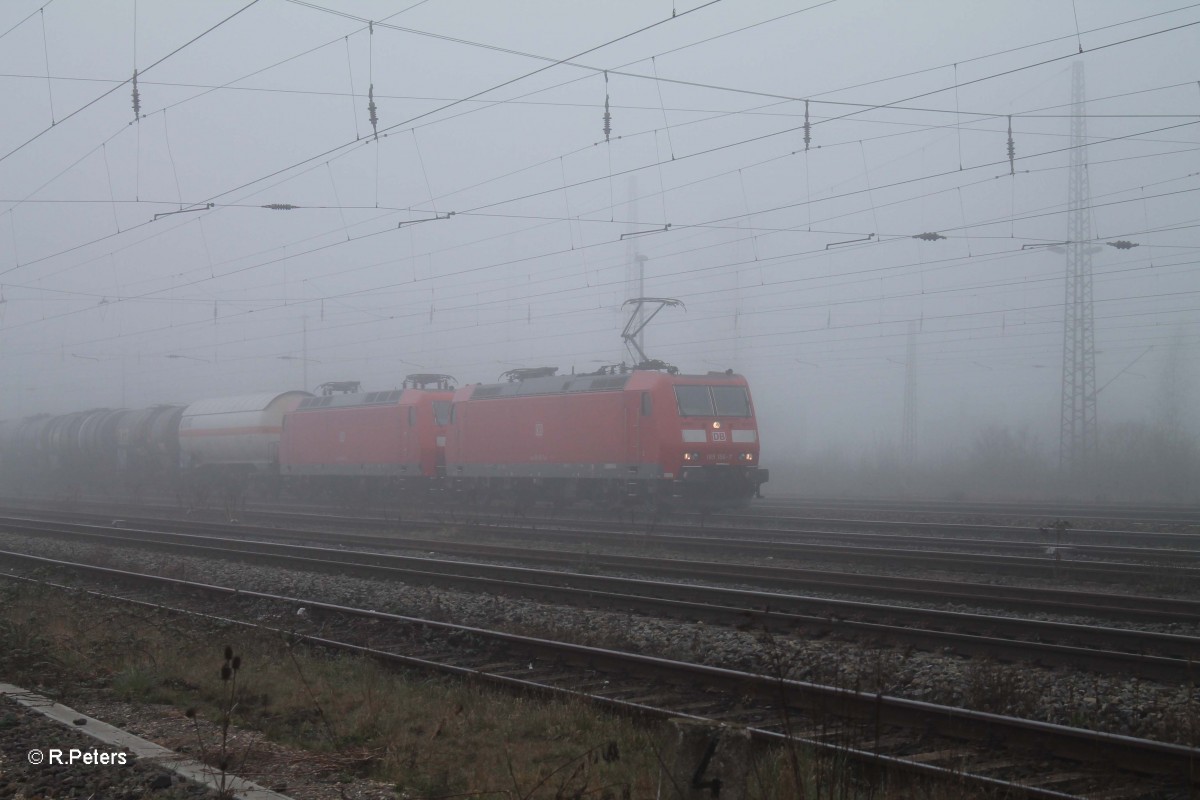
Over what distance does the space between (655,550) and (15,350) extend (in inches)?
2388

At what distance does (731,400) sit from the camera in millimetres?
23562

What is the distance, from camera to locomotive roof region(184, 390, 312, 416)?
35.2 metres

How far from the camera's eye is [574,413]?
78.4ft

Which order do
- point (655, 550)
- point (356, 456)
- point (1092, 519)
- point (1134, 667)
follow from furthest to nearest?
1. point (356, 456)
2. point (1092, 519)
3. point (655, 550)
4. point (1134, 667)

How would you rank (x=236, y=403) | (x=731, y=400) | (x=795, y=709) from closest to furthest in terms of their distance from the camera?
(x=795, y=709), (x=731, y=400), (x=236, y=403)

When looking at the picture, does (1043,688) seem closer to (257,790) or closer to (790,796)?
(790,796)

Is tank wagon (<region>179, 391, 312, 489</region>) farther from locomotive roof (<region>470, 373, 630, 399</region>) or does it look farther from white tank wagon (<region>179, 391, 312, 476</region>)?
locomotive roof (<region>470, 373, 630, 399</region>)

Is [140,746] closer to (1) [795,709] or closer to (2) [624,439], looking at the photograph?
(1) [795,709]

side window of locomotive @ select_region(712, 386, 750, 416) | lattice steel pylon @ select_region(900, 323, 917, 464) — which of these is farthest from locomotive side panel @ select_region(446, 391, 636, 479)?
lattice steel pylon @ select_region(900, 323, 917, 464)

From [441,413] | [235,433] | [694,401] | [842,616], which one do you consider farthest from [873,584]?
[235,433]

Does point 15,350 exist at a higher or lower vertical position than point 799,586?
higher

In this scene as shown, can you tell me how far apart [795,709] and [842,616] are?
3.59m

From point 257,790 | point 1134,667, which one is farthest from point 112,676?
point 1134,667

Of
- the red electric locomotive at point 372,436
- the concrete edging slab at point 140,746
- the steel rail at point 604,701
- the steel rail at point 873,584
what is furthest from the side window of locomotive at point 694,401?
the concrete edging slab at point 140,746
